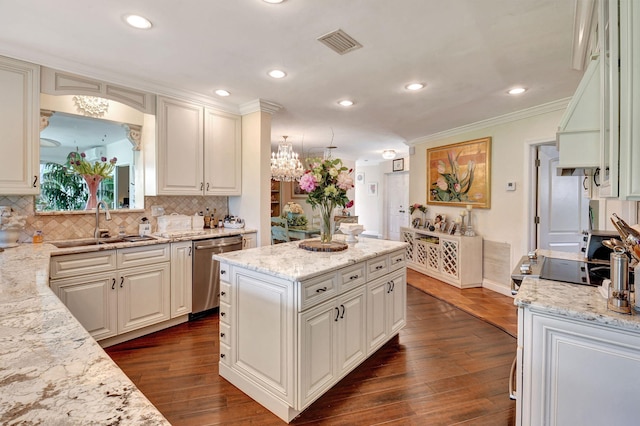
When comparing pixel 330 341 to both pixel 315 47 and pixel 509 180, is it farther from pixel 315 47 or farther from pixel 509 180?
pixel 509 180

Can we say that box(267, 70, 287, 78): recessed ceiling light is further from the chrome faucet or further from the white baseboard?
the white baseboard

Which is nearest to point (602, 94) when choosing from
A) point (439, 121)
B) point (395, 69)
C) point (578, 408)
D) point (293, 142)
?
point (578, 408)

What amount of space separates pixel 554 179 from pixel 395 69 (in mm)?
2764

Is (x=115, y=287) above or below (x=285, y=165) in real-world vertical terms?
below

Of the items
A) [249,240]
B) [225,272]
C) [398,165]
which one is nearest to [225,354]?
[225,272]

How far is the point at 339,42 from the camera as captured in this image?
87.1 inches

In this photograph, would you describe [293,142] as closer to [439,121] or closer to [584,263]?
[439,121]

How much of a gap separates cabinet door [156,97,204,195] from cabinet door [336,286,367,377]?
7.48ft

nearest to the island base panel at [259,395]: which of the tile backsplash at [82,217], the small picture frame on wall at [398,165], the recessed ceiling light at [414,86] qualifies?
the tile backsplash at [82,217]

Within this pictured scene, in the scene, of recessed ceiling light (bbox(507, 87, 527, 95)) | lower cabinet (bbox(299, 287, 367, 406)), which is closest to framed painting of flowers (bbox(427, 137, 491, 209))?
recessed ceiling light (bbox(507, 87, 527, 95))

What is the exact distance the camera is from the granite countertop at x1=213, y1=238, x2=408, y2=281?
69.4 inches

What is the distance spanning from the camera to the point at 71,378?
0.69m

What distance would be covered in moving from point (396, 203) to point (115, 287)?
23.2 feet

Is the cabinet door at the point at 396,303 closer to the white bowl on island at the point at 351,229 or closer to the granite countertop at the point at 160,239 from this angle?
the white bowl on island at the point at 351,229
